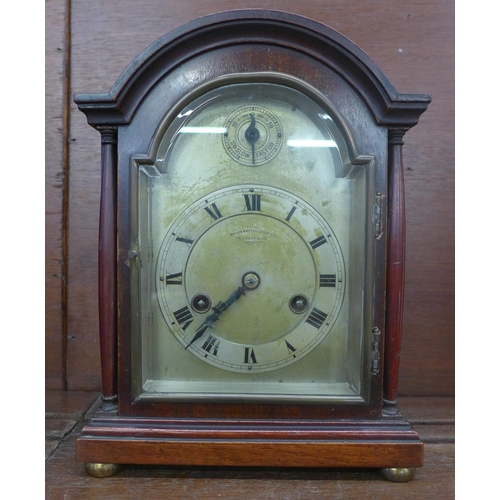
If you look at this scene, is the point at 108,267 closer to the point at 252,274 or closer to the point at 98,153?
the point at 252,274

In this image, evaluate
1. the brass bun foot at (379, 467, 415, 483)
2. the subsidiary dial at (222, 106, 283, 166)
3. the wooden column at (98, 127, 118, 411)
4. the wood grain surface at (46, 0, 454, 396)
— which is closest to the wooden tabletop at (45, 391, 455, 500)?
the brass bun foot at (379, 467, 415, 483)

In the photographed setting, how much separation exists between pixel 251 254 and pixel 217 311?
0.37 feet

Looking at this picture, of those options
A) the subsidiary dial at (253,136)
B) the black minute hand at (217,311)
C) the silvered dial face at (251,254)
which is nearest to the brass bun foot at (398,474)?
the silvered dial face at (251,254)

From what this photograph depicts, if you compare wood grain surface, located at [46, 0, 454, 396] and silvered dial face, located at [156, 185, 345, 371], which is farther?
wood grain surface, located at [46, 0, 454, 396]

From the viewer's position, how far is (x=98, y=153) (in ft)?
3.82

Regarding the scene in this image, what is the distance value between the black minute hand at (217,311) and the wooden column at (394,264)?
245 millimetres

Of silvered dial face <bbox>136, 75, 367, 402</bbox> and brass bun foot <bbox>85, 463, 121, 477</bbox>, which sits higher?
silvered dial face <bbox>136, 75, 367, 402</bbox>

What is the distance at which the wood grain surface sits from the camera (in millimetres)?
1129

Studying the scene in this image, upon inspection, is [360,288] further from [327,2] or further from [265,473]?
[327,2]

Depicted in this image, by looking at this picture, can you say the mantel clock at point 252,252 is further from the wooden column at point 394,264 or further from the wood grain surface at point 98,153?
the wood grain surface at point 98,153

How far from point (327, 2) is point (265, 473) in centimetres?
98

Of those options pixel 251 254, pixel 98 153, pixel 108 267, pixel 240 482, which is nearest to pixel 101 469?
pixel 240 482

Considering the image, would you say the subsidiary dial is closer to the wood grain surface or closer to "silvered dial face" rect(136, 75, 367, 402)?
"silvered dial face" rect(136, 75, 367, 402)

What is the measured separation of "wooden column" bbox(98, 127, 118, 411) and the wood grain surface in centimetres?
36
